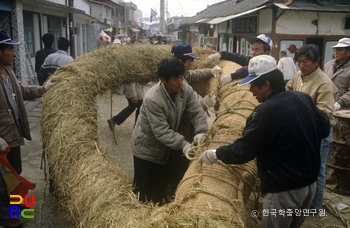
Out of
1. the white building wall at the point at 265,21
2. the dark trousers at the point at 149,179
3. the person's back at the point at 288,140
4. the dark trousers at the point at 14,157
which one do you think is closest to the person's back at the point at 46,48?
the dark trousers at the point at 14,157

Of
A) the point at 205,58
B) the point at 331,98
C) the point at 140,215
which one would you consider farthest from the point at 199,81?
the point at 140,215

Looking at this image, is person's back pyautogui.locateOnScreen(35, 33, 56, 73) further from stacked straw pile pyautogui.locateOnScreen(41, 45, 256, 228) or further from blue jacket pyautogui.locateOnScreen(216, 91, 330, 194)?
blue jacket pyautogui.locateOnScreen(216, 91, 330, 194)

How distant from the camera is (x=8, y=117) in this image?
132 inches

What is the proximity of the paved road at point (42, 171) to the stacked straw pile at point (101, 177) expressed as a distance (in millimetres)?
473

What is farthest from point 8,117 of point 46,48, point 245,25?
point 245,25

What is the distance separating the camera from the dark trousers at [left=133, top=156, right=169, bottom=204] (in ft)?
11.0

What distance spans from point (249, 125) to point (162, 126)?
3.31 feet

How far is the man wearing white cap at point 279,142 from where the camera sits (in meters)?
2.10

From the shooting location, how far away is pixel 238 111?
336 cm

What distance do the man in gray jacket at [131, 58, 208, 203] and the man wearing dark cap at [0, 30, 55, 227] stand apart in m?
1.25

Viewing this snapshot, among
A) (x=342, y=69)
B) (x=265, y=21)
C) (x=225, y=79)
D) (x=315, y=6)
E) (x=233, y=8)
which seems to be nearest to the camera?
(x=342, y=69)

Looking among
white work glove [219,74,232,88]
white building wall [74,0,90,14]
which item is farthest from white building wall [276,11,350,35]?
white building wall [74,0,90,14]

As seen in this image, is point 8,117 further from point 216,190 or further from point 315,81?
point 315,81

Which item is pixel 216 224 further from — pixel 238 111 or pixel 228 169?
pixel 238 111
